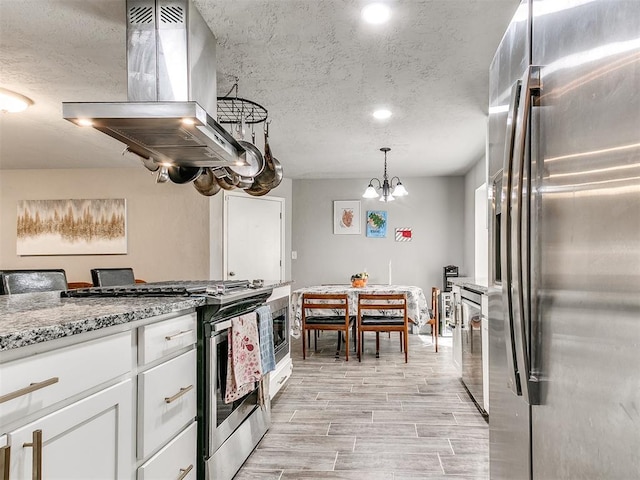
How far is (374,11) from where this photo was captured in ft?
7.66

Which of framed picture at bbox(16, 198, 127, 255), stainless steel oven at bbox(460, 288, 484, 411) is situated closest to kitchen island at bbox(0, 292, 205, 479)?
stainless steel oven at bbox(460, 288, 484, 411)

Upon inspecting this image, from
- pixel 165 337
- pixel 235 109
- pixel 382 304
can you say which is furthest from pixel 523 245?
pixel 382 304

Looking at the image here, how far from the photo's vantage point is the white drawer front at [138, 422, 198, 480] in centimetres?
157

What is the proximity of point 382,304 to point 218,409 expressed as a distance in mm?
3113

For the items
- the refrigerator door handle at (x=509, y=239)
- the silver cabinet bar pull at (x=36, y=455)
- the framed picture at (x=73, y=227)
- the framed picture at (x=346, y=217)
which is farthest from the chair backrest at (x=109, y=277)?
the framed picture at (x=346, y=217)

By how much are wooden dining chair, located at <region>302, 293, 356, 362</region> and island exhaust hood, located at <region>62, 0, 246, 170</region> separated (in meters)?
2.81

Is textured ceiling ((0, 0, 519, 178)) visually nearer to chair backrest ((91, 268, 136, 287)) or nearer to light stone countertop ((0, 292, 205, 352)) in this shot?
chair backrest ((91, 268, 136, 287))

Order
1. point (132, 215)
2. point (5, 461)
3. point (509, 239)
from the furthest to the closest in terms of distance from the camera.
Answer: point (132, 215), point (509, 239), point (5, 461)

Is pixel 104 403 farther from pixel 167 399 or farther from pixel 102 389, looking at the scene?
pixel 167 399

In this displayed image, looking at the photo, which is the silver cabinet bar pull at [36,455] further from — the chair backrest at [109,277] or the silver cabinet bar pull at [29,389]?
the chair backrest at [109,277]

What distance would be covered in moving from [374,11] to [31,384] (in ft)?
6.95

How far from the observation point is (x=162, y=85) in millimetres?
2264

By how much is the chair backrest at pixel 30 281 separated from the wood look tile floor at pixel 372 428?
145cm

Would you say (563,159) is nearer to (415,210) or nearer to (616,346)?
(616,346)
